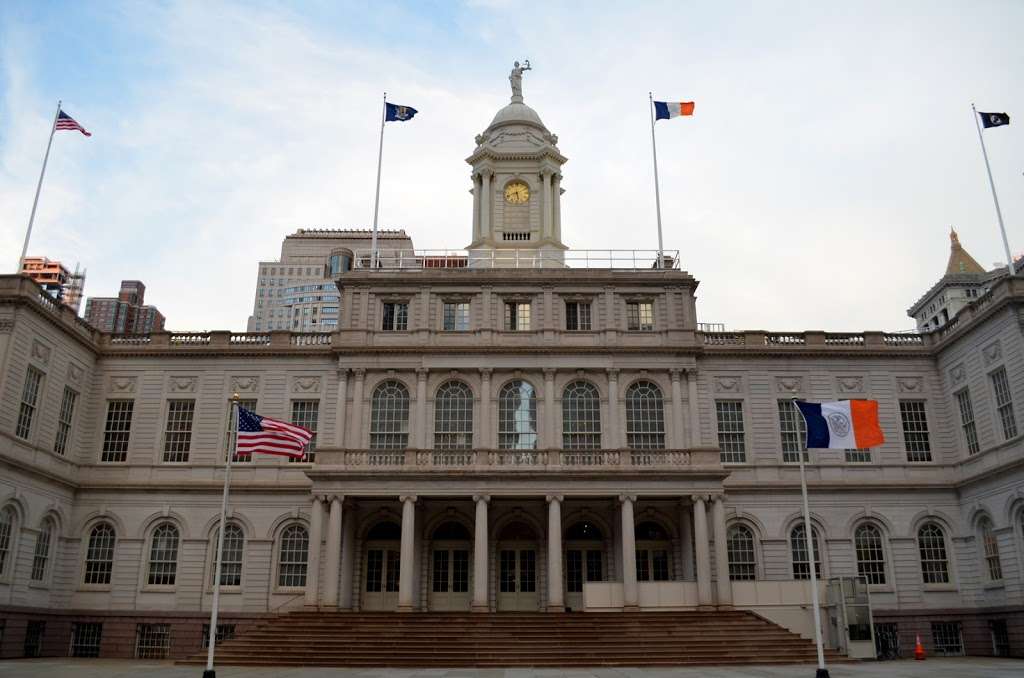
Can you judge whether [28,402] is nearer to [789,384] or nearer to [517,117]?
[517,117]

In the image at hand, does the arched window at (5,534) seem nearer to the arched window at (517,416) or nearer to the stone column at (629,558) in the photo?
the arched window at (517,416)

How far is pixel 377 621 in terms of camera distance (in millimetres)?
31031

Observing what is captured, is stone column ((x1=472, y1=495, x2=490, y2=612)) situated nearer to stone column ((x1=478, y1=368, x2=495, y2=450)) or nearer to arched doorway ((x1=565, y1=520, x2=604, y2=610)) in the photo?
stone column ((x1=478, y1=368, x2=495, y2=450))

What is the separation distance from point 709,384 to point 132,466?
26061 millimetres

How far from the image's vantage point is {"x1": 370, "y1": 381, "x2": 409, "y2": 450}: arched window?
37531 mm

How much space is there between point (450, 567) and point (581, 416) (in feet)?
28.6

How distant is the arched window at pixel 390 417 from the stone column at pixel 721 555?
13278 millimetres

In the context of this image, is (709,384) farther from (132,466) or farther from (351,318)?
(132,466)

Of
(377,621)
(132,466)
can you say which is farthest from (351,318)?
(377,621)

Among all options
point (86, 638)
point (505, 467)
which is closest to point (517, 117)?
point (505, 467)

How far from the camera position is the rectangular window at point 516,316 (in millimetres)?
39469

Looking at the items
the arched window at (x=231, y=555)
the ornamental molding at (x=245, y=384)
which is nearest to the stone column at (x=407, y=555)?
the arched window at (x=231, y=555)

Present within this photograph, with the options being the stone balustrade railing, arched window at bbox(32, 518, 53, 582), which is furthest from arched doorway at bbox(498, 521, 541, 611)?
arched window at bbox(32, 518, 53, 582)

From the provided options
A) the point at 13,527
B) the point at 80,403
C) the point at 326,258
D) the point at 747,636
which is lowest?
the point at 747,636
